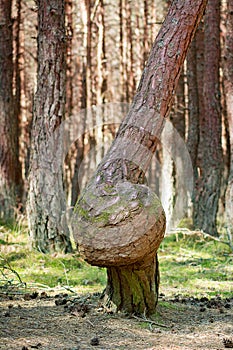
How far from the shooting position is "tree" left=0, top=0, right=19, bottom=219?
11.9 metres

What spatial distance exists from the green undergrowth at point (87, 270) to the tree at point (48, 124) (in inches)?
19.4

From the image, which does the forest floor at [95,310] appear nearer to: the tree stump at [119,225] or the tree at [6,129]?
the tree stump at [119,225]

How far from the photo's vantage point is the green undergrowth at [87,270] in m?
7.28

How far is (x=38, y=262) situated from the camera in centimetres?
837

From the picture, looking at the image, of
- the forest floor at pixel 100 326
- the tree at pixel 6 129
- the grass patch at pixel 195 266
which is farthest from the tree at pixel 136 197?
the tree at pixel 6 129

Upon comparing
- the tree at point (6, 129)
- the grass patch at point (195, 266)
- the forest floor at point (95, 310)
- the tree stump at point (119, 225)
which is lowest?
the grass patch at point (195, 266)

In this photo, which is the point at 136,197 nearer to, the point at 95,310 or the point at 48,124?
the point at 95,310

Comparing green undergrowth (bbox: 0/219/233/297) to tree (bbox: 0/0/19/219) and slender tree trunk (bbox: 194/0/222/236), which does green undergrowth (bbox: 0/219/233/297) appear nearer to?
tree (bbox: 0/0/19/219)

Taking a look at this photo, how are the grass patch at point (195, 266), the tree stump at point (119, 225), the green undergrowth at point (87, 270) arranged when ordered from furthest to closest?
the grass patch at point (195, 266) < the green undergrowth at point (87, 270) < the tree stump at point (119, 225)

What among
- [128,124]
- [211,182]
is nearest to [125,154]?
[128,124]

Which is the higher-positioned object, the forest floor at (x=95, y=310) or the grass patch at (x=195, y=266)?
the forest floor at (x=95, y=310)

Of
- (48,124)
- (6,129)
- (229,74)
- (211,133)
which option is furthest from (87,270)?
(211,133)

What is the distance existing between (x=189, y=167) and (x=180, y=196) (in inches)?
28.9

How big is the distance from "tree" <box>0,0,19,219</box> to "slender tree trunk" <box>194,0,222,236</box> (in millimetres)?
3695
